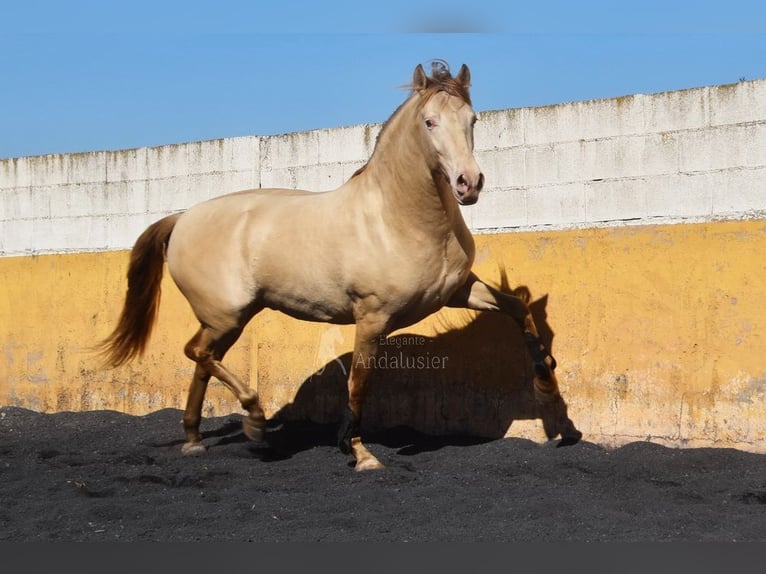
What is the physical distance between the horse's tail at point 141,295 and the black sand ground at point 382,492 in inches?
25.6

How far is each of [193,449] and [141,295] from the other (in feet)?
3.88

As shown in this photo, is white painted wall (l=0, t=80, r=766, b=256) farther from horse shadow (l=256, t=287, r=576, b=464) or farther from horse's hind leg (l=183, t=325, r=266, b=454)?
horse's hind leg (l=183, t=325, r=266, b=454)

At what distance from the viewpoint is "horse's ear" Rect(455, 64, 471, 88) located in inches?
215

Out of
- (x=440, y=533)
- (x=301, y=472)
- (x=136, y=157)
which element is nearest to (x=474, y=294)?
(x=301, y=472)

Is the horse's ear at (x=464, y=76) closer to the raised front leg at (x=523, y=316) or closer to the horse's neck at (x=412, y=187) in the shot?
the horse's neck at (x=412, y=187)

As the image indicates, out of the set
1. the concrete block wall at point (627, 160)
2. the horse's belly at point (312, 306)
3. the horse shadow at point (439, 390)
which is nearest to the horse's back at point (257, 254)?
the horse's belly at point (312, 306)

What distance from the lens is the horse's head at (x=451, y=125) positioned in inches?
197

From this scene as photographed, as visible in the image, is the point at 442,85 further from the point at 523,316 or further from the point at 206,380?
the point at 206,380

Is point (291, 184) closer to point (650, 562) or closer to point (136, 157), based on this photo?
point (136, 157)

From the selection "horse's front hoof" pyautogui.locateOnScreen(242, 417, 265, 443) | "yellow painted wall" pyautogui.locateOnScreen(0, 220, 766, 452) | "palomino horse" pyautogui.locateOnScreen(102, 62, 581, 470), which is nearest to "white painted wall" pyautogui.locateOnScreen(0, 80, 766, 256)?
"yellow painted wall" pyautogui.locateOnScreen(0, 220, 766, 452)

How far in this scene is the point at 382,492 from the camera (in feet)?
16.5

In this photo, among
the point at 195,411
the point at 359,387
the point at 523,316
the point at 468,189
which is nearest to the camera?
the point at 468,189

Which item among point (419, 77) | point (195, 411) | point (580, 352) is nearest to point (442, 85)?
point (419, 77)

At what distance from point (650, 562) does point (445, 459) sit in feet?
8.35
